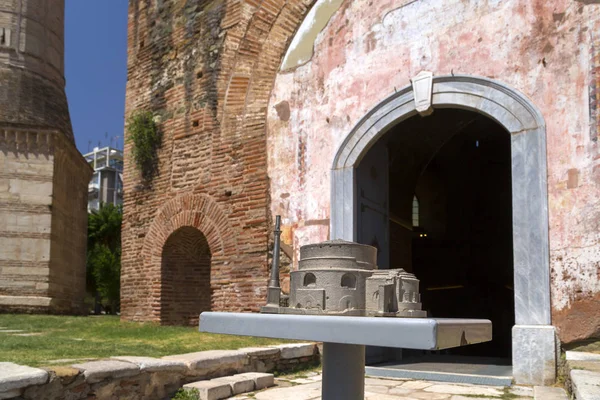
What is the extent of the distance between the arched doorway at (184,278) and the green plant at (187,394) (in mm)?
A: 5099

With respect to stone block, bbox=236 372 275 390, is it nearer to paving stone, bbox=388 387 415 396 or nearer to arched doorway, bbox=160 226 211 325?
paving stone, bbox=388 387 415 396

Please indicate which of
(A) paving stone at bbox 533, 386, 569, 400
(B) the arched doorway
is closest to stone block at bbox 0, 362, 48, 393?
(A) paving stone at bbox 533, 386, 569, 400

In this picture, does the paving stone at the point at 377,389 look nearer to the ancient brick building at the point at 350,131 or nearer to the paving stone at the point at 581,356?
the ancient brick building at the point at 350,131

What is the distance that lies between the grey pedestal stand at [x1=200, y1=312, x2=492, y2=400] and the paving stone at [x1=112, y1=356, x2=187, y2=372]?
2230 millimetres

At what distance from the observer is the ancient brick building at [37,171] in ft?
52.1

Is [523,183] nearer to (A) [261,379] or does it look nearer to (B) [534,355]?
(B) [534,355]

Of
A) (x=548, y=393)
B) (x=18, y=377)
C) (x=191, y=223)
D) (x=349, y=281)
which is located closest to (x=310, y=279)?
(x=349, y=281)

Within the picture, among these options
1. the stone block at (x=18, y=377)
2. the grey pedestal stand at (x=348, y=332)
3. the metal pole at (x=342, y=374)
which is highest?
the grey pedestal stand at (x=348, y=332)

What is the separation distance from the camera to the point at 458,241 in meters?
14.8

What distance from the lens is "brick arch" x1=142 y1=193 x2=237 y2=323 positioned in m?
9.23

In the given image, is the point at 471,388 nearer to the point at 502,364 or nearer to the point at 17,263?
the point at 502,364

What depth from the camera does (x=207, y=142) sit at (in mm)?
9766

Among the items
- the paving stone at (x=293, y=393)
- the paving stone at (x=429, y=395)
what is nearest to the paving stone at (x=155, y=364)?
the paving stone at (x=293, y=393)

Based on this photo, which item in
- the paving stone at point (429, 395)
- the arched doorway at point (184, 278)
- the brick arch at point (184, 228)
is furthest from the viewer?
the arched doorway at point (184, 278)
